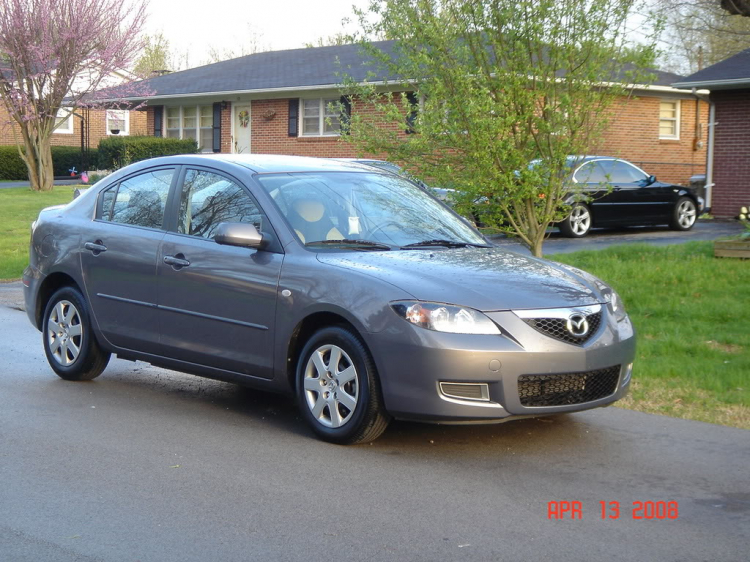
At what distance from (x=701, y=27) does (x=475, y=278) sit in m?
13.5

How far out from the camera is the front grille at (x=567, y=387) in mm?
5637

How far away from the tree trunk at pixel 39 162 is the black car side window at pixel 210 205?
2464 centimetres

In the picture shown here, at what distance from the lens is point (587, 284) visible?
6277 mm

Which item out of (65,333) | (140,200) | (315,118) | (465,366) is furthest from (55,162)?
(465,366)

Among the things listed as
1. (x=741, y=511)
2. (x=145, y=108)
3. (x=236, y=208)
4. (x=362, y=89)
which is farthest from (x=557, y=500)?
(x=145, y=108)

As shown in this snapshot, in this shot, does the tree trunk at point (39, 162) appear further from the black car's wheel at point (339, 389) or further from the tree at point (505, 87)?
the black car's wheel at point (339, 389)

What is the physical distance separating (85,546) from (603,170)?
16.0 meters

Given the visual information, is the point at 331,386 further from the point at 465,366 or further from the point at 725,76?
the point at 725,76

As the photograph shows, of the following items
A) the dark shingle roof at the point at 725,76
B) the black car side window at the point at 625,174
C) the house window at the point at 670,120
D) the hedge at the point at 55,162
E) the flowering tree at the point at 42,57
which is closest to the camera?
the black car side window at the point at 625,174

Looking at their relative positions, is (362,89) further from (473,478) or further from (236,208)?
(473,478)

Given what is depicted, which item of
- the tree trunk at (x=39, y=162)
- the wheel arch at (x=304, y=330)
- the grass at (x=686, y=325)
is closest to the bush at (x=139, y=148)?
the tree trunk at (x=39, y=162)

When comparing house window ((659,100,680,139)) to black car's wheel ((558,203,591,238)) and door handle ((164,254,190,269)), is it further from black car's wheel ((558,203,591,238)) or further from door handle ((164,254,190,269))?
door handle ((164,254,190,269))

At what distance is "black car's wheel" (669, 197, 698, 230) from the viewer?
2069 centimetres

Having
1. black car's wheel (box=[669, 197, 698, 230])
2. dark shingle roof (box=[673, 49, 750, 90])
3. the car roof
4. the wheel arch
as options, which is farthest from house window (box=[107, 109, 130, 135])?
the wheel arch
